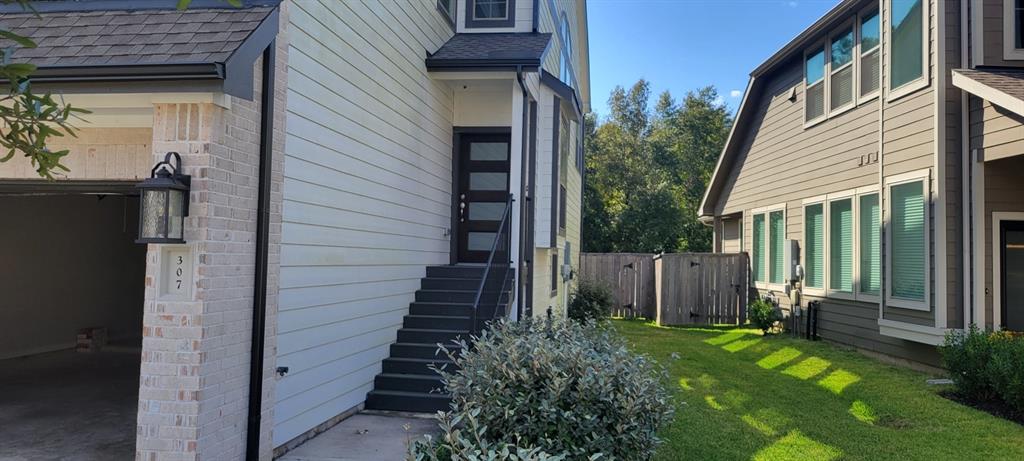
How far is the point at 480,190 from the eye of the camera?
8531 millimetres

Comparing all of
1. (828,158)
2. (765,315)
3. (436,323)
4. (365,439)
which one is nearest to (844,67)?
(828,158)

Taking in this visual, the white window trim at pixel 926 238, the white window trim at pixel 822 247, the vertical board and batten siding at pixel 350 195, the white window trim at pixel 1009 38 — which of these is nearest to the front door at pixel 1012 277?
the white window trim at pixel 926 238

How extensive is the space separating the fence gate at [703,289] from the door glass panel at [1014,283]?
6.61m

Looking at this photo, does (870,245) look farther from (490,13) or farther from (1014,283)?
(490,13)

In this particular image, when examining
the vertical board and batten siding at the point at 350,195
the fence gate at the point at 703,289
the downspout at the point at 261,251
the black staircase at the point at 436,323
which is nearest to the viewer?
the downspout at the point at 261,251

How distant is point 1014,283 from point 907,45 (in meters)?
3.32

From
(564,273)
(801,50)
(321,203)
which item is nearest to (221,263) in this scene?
(321,203)

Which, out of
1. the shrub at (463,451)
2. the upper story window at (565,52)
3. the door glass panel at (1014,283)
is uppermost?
the upper story window at (565,52)

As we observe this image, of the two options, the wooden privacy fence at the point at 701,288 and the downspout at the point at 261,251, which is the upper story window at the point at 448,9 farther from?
the wooden privacy fence at the point at 701,288

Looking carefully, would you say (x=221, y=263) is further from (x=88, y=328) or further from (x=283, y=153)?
(x=88, y=328)

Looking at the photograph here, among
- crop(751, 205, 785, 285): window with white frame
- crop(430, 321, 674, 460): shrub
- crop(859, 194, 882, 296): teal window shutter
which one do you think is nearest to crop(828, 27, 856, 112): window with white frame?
crop(859, 194, 882, 296): teal window shutter

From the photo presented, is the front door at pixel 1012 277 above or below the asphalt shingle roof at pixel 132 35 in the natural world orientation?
below

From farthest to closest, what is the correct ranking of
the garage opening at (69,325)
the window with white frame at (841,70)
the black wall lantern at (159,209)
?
the window with white frame at (841,70), the garage opening at (69,325), the black wall lantern at (159,209)

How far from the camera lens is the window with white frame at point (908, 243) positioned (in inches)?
313
